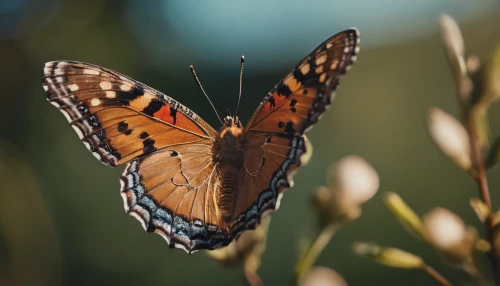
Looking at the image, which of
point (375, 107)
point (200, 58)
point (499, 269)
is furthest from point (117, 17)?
point (499, 269)

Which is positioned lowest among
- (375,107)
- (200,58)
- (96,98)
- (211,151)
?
(375,107)

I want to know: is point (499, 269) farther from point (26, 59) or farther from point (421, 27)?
point (421, 27)

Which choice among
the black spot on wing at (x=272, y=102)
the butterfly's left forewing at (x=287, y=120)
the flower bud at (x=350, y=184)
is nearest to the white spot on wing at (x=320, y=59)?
the butterfly's left forewing at (x=287, y=120)

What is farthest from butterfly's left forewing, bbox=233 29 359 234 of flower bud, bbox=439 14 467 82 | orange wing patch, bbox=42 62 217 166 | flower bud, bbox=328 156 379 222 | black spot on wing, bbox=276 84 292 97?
flower bud, bbox=439 14 467 82

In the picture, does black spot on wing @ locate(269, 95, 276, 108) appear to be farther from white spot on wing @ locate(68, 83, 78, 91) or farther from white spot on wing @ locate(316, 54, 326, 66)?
white spot on wing @ locate(68, 83, 78, 91)

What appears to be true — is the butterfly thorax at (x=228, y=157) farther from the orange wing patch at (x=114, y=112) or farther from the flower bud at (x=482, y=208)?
the flower bud at (x=482, y=208)

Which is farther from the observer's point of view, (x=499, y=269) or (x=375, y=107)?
(x=375, y=107)

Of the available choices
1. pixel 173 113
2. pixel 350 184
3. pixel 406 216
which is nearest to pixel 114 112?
pixel 173 113
